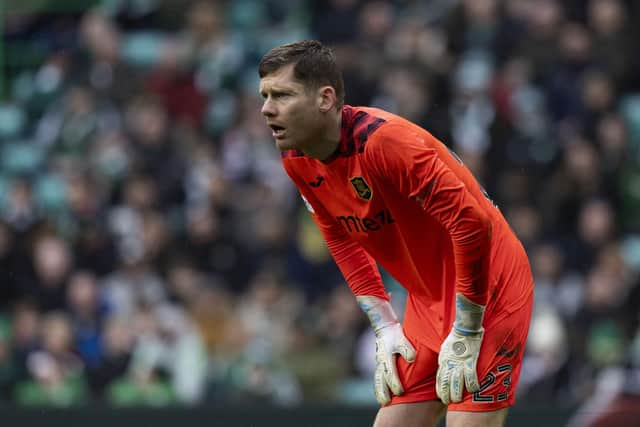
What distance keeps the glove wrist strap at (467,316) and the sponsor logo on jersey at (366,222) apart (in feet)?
1.57

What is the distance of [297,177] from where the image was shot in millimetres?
5238

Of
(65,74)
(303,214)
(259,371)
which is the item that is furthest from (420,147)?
(65,74)

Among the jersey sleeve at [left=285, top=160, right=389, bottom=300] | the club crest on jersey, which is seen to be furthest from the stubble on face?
the jersey sleeve at [left=285, top=160, right=389, bottom=300]

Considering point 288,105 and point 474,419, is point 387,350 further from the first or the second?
point 288,105

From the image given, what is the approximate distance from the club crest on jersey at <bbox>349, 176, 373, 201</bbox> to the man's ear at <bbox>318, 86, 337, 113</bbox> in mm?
301

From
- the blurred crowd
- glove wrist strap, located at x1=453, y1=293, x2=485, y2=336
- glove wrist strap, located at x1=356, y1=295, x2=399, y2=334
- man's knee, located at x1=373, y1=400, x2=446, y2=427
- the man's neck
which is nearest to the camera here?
glove wrist strap, located at x1=453, y1=293, x2=485, y2=336

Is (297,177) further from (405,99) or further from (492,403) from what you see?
(405,99)

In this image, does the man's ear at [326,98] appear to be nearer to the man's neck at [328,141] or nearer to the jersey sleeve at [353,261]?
the man's neck at [328,141]

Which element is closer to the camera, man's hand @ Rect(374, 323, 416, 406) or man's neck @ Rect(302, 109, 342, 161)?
man's neck @ Rect(302, 109, 342, 161)

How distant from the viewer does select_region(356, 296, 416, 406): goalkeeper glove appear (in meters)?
5.20

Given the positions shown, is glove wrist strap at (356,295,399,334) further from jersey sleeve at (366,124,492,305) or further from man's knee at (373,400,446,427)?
jersey sleeve at (366,124,492,305)

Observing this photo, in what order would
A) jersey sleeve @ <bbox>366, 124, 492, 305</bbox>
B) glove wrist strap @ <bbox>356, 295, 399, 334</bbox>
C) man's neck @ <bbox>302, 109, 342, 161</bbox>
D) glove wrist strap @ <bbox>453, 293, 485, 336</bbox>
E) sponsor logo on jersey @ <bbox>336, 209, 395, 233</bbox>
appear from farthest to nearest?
glove wrist strap @ <bbox>356, 295, 399, 334</bbox>, sponsor logo on jersey @ <bbox>336, 209, 395, 233</bbox>, man's neck @ <bbox>302, 109, 342, 161</bbox>, glove wrist strap @ <bbox>453, 293, 485, 336</bbox>, jersey sleeve @ <bbox>366, 124, 492, 305</bbox>

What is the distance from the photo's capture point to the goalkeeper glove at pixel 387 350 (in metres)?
5.20

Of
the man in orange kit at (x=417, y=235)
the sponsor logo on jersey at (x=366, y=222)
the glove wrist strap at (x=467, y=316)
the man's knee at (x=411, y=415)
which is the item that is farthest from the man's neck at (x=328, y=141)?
the man's knee at (x=411, y=415)
